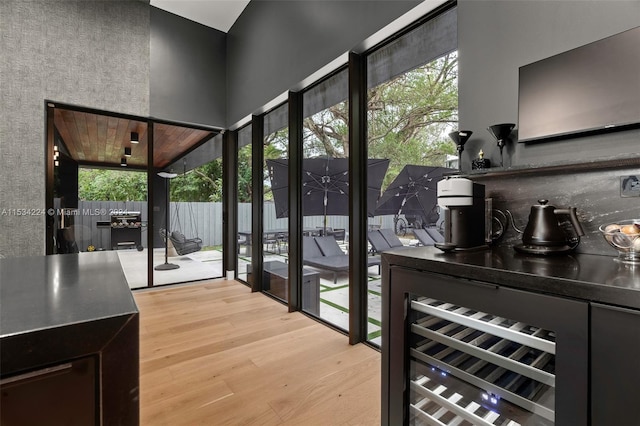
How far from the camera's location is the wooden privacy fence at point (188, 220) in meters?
3.31

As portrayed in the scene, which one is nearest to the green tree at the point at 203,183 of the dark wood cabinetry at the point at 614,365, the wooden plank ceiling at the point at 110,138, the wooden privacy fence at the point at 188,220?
the wooden privacy fence at the point at 188,220

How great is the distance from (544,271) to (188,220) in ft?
15.4

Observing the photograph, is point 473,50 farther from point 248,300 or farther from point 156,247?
point 156,247

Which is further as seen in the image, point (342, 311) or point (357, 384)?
point (342, 311)

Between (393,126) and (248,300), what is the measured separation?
8.53 feet

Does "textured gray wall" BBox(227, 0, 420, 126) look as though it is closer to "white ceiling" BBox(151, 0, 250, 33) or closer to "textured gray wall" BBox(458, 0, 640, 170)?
"white ceiling" BBox(151, 0, 250, 33)

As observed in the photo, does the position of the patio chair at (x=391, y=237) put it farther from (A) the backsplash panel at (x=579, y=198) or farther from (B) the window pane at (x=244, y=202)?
(B) the window pane at (x=244, y=202)

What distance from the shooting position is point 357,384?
198 cm

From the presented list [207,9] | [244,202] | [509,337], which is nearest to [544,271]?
[509,337]

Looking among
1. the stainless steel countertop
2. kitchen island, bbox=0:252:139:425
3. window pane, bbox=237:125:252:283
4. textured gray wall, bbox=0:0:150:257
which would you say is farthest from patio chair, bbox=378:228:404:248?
textured gray wall, bbox=0:0:150:257

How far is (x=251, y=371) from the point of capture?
2.14 meters

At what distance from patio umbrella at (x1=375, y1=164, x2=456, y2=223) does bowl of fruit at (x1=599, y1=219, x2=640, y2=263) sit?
947 millimetres

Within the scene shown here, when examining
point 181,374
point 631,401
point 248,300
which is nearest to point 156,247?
point 248,300

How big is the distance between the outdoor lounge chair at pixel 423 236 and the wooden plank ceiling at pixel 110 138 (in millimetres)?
3694
